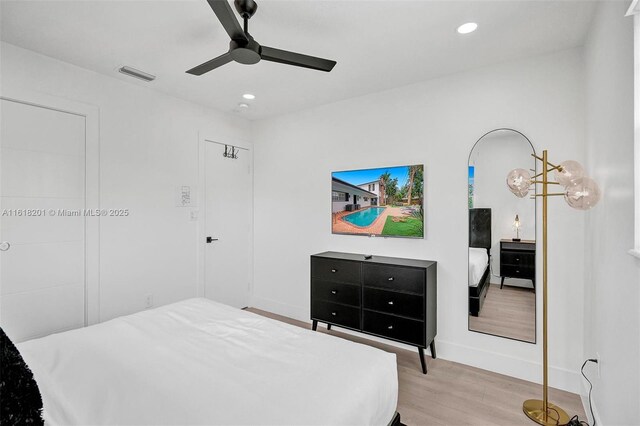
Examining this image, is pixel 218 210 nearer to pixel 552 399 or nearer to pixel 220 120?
pixel 220 120

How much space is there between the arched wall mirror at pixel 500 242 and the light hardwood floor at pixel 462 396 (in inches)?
15.2

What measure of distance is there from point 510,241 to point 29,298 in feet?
13.1

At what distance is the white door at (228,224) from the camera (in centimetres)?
393

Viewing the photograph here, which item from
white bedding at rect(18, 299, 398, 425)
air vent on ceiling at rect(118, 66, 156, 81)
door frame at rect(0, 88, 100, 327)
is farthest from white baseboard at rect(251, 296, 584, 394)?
air vent on ceiling at rect(118, 66, 156, 81)

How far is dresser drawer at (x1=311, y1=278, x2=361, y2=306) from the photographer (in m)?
3.07

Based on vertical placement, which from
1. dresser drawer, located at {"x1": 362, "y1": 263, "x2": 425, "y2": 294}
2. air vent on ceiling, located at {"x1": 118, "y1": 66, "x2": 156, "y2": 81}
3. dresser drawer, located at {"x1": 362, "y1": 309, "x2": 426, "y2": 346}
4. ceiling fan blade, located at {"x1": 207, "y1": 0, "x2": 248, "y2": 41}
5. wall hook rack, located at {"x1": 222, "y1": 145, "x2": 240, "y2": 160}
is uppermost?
air vent on ceiling, located at {"x1": 118, "y1": 66, "x2": 156, "y2": 81}

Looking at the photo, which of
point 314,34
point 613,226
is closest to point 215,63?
point 314,34

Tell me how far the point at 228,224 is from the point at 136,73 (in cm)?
195

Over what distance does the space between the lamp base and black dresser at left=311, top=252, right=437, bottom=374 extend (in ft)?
2.46

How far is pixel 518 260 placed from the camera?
2.69m

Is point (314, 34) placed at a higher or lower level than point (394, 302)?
higher

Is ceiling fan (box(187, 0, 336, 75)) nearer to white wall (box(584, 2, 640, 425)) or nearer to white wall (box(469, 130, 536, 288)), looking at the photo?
white wall (box(584, 2, 640, 425))

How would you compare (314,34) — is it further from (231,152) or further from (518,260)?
(518,260)

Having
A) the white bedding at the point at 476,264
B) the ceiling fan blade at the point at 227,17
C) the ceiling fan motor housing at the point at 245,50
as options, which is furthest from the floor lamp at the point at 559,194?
the ceiling fan blade at the point at 227,17
